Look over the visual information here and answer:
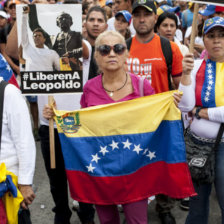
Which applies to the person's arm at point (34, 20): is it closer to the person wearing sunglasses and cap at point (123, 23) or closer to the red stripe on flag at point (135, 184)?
the red stripe on flag at point (135, 184)

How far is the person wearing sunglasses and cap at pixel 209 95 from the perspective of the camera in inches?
116

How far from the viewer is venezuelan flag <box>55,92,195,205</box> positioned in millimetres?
2889

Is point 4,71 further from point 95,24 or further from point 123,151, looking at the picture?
point 95,24

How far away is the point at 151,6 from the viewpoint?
3.89 m

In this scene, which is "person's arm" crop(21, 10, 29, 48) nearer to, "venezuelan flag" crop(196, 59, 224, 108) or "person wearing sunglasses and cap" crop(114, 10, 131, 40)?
"venezuelan flag" crop(196, 59, 224, 108)

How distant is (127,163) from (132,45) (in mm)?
1474

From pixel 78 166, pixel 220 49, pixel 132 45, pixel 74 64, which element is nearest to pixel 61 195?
pixel 78 166

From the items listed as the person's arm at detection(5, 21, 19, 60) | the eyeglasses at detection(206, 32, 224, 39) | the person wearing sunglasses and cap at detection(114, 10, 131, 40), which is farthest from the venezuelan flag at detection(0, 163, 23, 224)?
the person wearing sunglasses and cap at detection(114, 10, 131, 40)

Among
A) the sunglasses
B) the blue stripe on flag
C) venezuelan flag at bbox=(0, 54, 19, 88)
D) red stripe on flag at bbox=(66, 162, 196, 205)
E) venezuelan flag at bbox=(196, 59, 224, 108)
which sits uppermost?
the sunglasses

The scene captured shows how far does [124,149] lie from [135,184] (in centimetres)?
29

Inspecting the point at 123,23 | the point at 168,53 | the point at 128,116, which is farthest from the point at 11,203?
the point at 123,23

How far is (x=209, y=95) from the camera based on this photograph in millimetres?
2980

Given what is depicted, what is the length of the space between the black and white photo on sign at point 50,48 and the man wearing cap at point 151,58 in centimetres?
96

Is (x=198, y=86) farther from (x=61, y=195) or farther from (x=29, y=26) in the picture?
(x=61, y=195)
